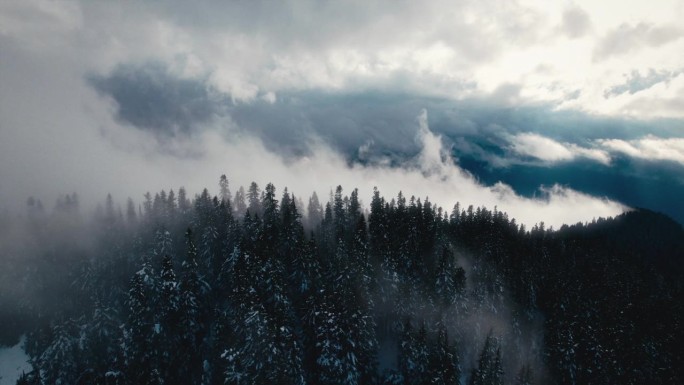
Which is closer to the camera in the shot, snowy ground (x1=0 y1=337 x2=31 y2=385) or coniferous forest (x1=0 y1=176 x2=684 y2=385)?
coniferous forest (x1=0 y1=176 x2=684 y2=385)

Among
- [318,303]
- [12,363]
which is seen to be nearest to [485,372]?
[318,303]

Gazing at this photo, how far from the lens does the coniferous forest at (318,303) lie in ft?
191

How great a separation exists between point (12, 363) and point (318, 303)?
81.7 m

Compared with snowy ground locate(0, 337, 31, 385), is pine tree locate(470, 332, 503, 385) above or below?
above

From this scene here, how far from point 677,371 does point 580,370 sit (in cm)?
1987

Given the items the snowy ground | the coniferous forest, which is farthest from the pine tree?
the snowy ground

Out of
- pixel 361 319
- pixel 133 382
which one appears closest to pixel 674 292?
pixel 361 319

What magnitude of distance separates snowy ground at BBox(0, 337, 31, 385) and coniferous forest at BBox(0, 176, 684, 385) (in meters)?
2.52

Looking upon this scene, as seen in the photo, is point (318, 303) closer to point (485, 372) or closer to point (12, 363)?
point (485, 372)

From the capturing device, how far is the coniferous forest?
5809 centimetres

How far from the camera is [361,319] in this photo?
60344mm

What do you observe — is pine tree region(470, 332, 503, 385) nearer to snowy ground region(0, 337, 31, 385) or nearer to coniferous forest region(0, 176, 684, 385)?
coniferous forest region(0, 176, 684, 385)

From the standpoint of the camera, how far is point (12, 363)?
299 ft

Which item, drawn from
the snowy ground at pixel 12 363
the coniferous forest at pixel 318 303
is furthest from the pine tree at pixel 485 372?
the snowy ground at pixel 12 363
